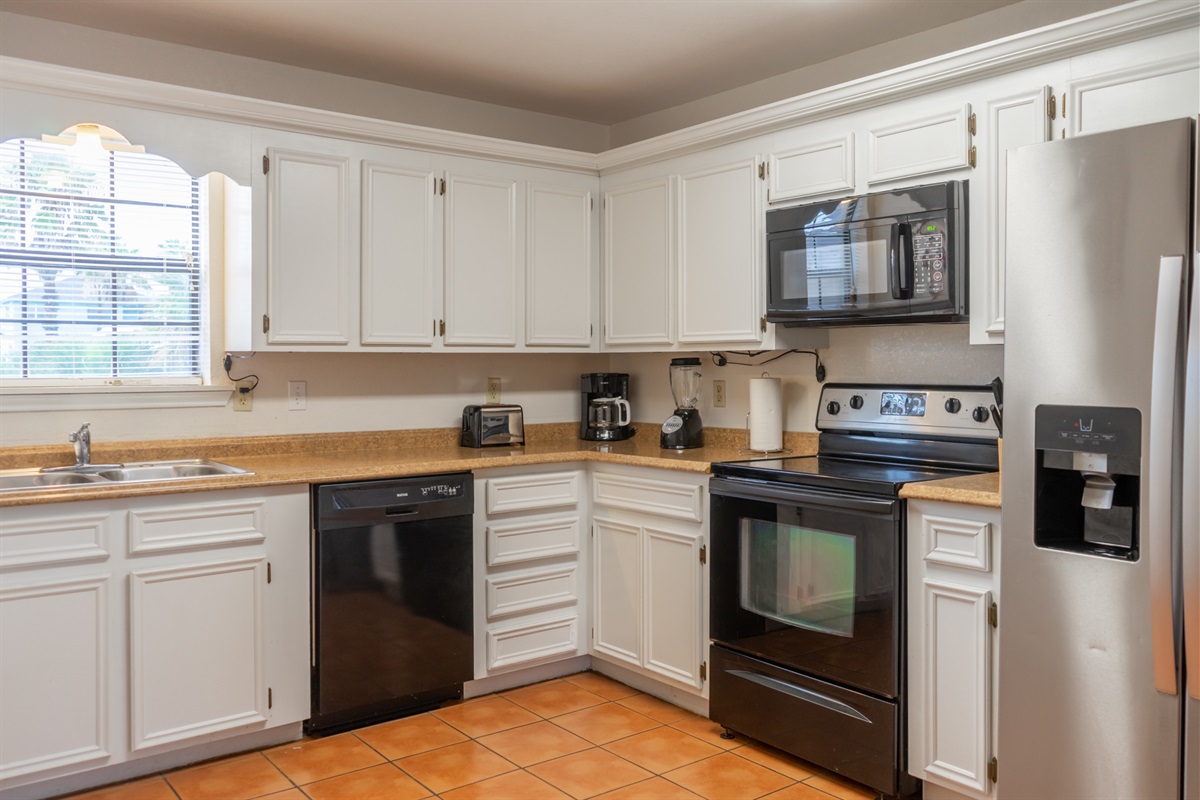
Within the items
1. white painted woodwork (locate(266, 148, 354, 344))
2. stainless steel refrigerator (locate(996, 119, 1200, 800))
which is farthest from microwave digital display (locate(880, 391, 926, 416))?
white painted woodwork (locate(266, 148, 354, 344))

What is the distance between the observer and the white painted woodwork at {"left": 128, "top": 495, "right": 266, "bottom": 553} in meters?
2.73

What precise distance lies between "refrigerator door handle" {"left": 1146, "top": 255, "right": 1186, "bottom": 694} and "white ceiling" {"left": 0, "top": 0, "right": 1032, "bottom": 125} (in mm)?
→ 1549

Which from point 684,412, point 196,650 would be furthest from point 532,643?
point 196,650

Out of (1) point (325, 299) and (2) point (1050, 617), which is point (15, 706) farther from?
(2) point (1050, 617)

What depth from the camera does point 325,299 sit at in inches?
133

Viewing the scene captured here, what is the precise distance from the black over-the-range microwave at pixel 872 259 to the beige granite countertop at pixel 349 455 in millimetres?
629

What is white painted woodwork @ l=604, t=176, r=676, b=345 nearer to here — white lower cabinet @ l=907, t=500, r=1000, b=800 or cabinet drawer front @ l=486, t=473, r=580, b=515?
cabinet drawer front @ l=486, t=473, r=580, b=515

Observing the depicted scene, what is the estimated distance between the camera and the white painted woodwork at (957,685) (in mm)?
2393

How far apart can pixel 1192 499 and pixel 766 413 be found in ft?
5.46

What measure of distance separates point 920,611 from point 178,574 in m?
2.11

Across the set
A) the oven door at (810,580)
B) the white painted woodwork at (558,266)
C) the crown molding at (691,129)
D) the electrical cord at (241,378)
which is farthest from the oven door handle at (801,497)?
the electrical cord at (241,378)

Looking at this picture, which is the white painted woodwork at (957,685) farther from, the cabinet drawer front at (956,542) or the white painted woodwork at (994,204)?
the white painted woodwork at (994,204)

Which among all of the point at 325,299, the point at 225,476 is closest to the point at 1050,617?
the point at 225,476

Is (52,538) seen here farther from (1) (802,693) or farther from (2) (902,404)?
(2) (902,404)
